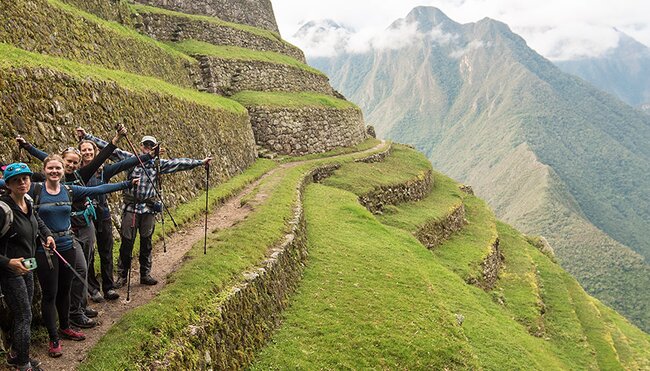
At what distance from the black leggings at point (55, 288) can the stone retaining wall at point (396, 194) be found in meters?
19.0

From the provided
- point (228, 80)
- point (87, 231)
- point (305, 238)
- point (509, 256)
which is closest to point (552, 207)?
point (509, 256)

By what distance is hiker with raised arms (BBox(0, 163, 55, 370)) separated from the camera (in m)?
5.80

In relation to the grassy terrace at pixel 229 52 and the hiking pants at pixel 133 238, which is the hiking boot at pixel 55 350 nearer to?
the hiking pants at pixel 133 238

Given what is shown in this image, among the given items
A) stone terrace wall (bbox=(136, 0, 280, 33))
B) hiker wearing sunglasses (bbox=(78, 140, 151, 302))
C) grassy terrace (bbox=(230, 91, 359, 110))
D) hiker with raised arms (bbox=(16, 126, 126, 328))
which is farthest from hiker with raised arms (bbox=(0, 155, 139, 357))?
stone terrace wall (bbox=(136, 0, 280, 33))

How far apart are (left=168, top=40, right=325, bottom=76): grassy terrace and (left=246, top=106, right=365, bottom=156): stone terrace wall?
577 centimetres

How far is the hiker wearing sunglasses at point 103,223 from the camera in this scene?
853 centimetres

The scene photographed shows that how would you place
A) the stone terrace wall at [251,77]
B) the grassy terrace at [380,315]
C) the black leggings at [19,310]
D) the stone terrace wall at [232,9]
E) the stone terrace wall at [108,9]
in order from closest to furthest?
the black leggings at [19,310] → the grassy terrace at [380,315] → the stone terrace wall at [108,9] → the stone terrace wall at [251,77] → the stone terrace wall at [232,9]

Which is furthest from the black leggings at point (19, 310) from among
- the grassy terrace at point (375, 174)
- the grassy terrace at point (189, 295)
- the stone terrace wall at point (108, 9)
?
the grassy terrace at point (375, 174)

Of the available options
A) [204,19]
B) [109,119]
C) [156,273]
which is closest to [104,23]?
[109,119]

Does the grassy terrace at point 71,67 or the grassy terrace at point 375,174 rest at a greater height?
the grassy terrace at point 71,67

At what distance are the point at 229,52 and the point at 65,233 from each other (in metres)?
30.4

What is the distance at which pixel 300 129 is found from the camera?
110ft

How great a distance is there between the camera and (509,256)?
3284 centimetres

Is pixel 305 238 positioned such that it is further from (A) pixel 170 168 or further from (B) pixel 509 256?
(B) pixel 509 256
